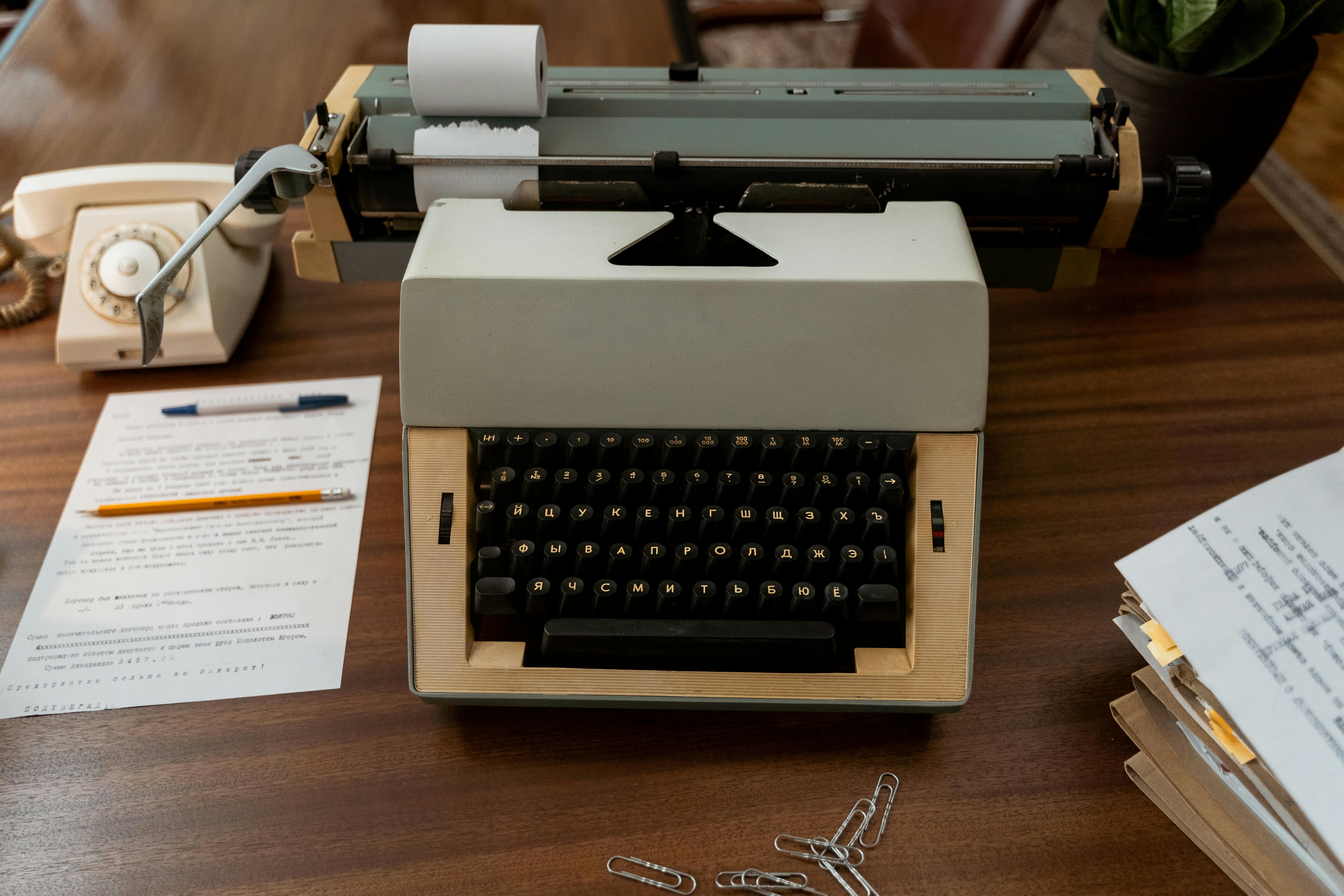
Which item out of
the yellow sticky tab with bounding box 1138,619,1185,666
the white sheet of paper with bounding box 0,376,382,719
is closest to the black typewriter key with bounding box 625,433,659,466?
the white sheet of paper with bounding box 0,376,382,719

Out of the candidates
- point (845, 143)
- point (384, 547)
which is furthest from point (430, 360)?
point (845, 143)

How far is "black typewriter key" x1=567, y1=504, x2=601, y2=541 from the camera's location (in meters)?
0.78

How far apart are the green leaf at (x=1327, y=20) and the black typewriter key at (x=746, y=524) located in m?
0.83

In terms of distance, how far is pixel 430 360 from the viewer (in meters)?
0.80

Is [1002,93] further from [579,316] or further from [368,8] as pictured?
[368,8]

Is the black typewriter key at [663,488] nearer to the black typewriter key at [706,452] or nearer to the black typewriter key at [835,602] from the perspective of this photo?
the black typewriter key at [706,452]

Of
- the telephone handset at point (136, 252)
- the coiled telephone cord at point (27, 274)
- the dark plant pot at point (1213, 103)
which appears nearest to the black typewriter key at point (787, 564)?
the dark plant pot at point (1213, 103)

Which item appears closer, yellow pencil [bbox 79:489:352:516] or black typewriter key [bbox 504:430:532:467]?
black typewriter key [bbox 504:430:532:467]

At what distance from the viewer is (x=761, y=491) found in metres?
0.80

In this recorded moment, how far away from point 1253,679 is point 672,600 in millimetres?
428

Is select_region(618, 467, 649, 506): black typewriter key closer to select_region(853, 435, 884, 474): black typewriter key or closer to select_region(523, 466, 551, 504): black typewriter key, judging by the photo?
select_region(523, 466, 551, 504): black typewriter key

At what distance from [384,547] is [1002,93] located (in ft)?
2.66

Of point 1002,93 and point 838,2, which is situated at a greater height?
point 1002,93

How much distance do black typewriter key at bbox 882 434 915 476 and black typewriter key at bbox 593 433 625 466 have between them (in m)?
0.23
